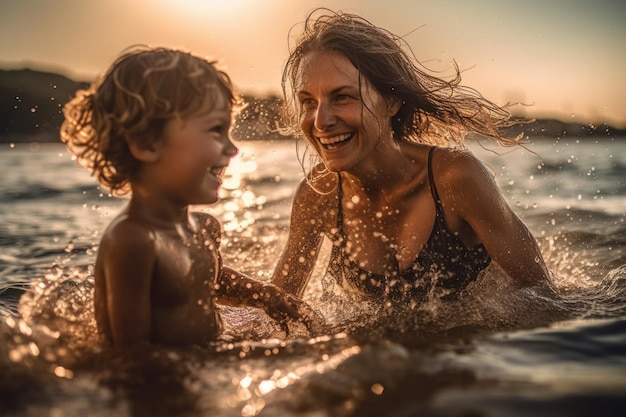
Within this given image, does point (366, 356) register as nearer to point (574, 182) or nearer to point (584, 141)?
point (574, 182)

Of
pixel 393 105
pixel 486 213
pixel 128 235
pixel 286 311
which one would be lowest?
pixel 286 311

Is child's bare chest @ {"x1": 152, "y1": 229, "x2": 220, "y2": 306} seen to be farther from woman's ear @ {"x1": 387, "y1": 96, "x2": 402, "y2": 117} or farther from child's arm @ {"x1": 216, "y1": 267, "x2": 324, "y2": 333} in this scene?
woman's ear @ {"x1": 387, "y1": 96, "x2": 402, "y2": 117}

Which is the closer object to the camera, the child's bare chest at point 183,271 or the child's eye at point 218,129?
the child's bare chest at point 183,271

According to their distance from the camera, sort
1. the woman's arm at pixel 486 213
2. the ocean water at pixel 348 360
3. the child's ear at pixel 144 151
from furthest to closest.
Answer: the woman's arm at pixel 486 213 < the child's ear at pixel 144 151 < the ocean water at pixel 348 360

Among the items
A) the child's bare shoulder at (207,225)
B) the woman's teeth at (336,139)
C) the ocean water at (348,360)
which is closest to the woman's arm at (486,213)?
the ocean water at (348,360)

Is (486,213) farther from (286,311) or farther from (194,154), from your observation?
(194,154)

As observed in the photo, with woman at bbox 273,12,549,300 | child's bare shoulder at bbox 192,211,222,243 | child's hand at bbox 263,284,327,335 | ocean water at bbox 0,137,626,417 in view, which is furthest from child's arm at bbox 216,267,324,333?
woman at bbox 273,12,549,300

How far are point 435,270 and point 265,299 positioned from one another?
1172 mm

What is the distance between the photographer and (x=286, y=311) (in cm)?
410

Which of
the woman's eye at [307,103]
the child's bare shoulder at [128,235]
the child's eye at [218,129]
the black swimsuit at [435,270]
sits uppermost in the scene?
the woman's eye at [307,103]

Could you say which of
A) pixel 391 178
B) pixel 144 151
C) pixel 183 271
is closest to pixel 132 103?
pixel 144 151

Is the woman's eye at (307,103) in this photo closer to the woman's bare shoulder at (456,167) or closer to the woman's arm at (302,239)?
the woman's arm at (302,239)

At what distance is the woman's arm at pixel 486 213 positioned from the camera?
4.46 meters

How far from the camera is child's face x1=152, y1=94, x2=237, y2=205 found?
343 centimetres
